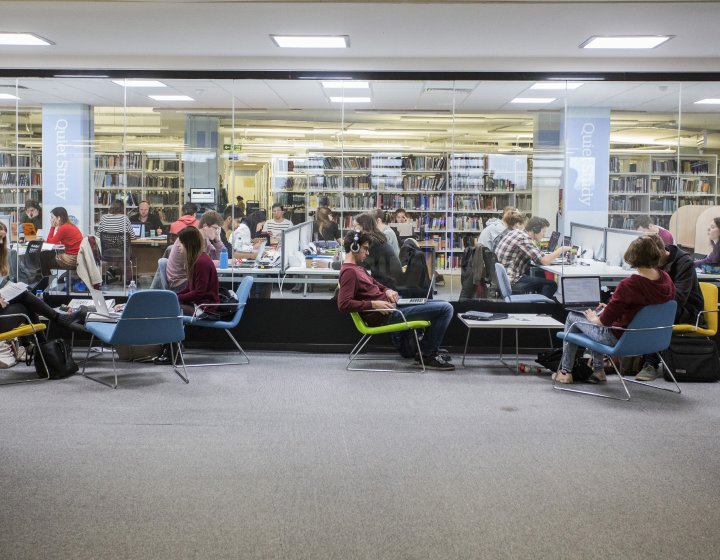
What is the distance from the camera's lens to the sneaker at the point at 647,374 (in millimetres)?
7133

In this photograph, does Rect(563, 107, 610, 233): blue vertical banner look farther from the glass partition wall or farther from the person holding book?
the person holding book

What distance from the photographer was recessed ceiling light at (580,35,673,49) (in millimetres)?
6973

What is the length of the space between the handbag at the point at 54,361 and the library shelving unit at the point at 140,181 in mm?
2515

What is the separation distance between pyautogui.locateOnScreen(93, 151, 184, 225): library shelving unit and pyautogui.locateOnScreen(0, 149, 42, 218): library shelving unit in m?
0.71

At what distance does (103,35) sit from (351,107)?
2768mm

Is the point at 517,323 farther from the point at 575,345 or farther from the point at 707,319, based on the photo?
the point at 707,319

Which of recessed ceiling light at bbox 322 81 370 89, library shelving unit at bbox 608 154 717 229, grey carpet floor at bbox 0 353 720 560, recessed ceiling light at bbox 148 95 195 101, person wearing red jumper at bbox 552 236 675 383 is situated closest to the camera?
grey carpet floor at bbox 0 353 720 560

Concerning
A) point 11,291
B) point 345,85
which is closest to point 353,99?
point 345,85

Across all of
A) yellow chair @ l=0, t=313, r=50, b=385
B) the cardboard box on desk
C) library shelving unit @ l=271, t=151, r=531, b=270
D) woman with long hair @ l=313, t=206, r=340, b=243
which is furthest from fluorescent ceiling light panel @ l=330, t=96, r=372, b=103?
yellow chair @ l=0, t=313, r=50, b=385

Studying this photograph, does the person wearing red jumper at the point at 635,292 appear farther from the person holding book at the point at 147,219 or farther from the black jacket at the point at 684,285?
the person holding book at the point at 147,219

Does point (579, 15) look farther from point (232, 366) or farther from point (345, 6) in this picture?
point (232, 366)

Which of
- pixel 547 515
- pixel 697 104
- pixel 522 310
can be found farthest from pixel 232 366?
pixel 697 104

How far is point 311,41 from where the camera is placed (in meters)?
7.35

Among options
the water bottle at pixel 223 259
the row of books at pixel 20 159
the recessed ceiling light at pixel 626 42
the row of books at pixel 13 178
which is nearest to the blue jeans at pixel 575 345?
the recessed ceiling light at pixel 626 42
